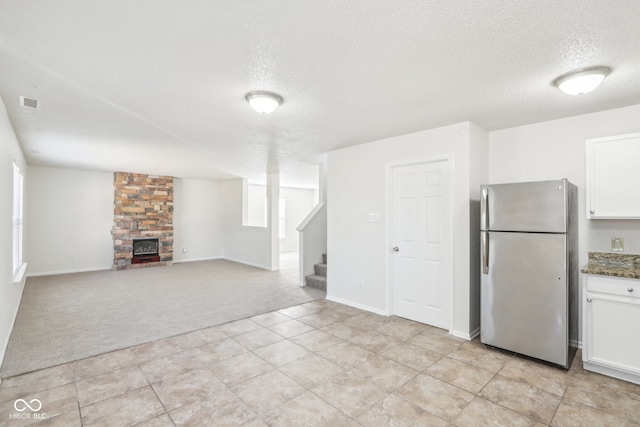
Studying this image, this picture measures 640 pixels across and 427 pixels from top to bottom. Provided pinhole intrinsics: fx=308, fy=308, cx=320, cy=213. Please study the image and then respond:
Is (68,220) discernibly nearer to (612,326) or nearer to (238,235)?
(238,235)

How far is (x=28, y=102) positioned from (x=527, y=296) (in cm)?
499

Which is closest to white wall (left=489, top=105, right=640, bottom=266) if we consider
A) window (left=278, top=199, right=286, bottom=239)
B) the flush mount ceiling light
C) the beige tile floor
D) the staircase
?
the flush mount ceiling light

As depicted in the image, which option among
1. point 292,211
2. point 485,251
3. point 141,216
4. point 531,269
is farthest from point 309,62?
point 292,211

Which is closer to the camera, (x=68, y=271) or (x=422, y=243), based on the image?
(x=422, y=243)

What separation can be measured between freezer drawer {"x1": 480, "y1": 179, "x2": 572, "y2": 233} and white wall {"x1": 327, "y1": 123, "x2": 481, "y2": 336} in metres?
0.28

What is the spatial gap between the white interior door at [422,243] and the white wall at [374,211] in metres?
0.12

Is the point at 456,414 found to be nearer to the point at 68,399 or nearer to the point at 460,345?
the point at 460,345

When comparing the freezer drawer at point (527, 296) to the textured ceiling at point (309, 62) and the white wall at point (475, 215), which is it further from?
the textured ceiling at point (309, 62)

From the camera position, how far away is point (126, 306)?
4531 millimetres

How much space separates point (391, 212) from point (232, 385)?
2.68m

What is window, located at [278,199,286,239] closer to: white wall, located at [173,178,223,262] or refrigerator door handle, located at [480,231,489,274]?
white wall, located at [173,178,223,262]

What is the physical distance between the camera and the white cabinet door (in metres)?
2.42

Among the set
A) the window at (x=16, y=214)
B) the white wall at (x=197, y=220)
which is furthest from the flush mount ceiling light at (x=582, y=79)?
the white wall at (x=197, y=220)

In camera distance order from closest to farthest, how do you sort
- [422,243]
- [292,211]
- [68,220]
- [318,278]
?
[422,243] < [318,278] < [68,220] < [292,211]
